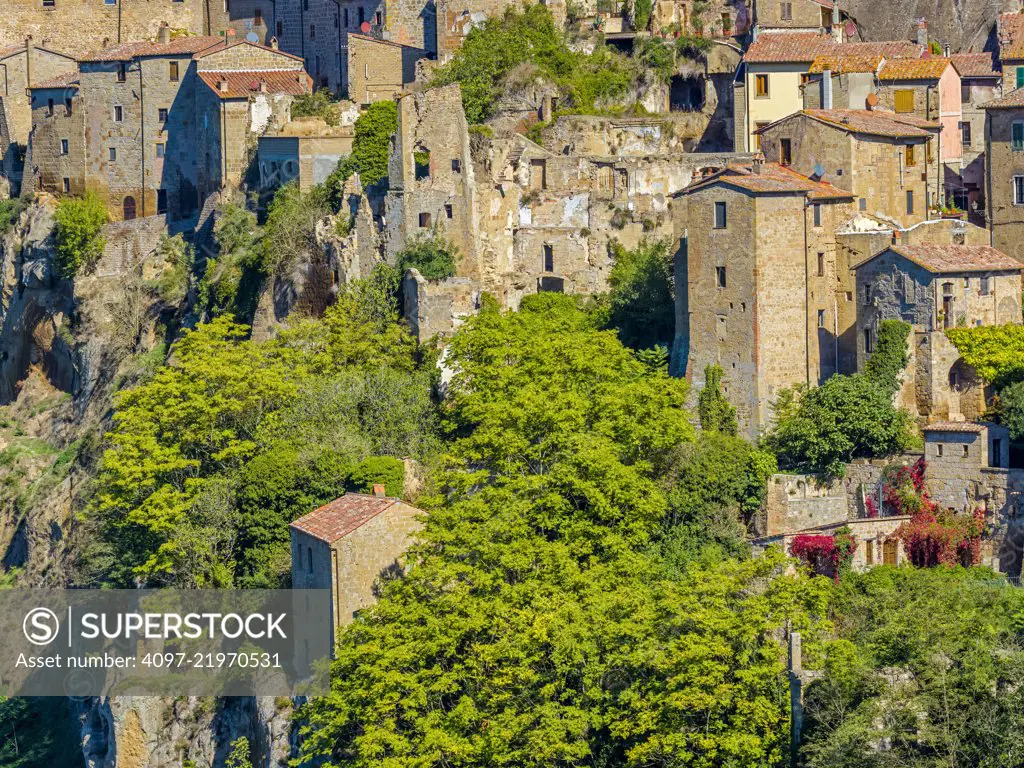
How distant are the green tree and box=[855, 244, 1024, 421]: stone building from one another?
3.43 meters

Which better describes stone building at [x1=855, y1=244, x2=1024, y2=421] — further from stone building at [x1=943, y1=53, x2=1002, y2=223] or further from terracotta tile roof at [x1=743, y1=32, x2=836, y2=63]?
terracotta tile roof at [x1=743, y1=32, x2=836, y2=63]

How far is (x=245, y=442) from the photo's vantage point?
62500 millimetres

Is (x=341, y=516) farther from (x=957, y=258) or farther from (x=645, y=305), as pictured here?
(x=957, y=258)

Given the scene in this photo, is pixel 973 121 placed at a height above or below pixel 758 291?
above

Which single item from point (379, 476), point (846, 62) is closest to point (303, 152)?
point (846, 62)

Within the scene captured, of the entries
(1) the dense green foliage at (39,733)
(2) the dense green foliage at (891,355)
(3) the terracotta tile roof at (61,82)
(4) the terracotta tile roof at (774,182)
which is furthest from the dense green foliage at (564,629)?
(3) the terracotta tile roof at (61,82)

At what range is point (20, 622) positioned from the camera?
7188 cm

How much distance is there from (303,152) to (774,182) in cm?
1994

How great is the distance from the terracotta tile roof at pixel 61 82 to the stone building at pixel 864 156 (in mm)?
29340

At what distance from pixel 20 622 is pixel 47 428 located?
12.1m

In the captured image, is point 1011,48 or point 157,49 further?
point 157,49

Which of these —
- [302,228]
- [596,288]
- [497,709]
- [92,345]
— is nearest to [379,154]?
[302,228]

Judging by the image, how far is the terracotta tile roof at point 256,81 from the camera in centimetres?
7912

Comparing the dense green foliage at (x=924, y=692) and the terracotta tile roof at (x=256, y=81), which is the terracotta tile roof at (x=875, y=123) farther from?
the terracotta tile roof at (x=256, y=81)
